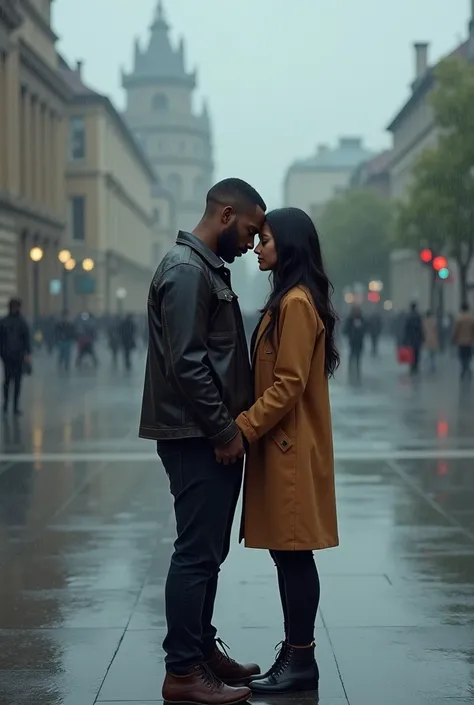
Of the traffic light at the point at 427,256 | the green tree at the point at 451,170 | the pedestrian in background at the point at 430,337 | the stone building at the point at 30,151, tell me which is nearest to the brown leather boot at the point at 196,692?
the pedestrian in background at the point at 430,337

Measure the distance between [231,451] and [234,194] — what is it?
0.98 metres

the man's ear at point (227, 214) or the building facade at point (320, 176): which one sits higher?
the building facade at point (320, 176)

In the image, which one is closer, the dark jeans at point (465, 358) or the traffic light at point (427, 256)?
the dark jeans at point (465, 358)

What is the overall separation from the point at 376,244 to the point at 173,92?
87.0 meters

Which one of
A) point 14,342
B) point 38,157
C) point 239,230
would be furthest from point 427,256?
point 239,230

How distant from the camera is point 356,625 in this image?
20.8 feet

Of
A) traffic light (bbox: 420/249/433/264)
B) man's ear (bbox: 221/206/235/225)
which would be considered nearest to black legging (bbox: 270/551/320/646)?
man's ear (bbox: 221/206/235/225)

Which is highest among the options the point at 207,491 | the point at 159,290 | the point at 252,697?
the point at 159,290

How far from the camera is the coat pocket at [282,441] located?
513 centimetres

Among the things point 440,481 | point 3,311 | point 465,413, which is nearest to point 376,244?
point 3,311

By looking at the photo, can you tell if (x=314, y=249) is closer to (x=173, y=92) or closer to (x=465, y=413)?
(x=465, y=413)

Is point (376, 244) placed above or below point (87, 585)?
above

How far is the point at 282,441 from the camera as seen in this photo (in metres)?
5.14

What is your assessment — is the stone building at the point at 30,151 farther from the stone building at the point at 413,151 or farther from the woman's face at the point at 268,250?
the woman's face at the point at 268,250
